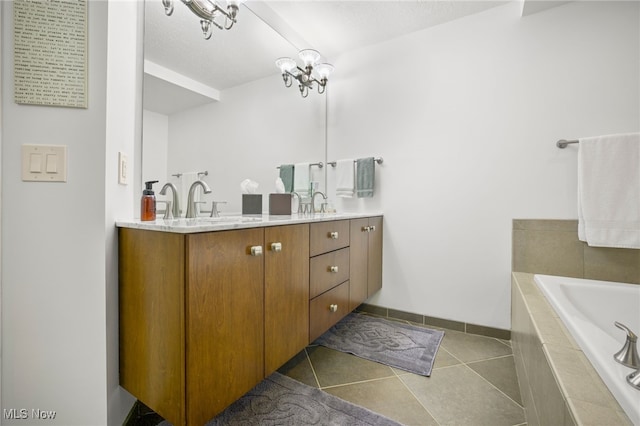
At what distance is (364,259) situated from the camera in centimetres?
204

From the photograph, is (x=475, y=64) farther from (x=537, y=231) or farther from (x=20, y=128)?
(x=20, y=128)

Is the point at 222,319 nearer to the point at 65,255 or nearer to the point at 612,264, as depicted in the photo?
the point at 65,255

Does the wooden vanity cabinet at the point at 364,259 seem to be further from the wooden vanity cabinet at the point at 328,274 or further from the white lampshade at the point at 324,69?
the white lampshade at the point at 324,69

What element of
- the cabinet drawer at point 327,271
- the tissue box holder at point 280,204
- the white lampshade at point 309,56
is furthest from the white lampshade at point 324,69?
the cabinet drawer at point 327,271

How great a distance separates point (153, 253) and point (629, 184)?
2.32 meters

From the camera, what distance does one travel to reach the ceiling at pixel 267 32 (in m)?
1.40

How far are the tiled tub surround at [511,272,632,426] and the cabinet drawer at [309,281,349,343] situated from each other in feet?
3.09

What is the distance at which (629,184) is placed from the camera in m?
1.49

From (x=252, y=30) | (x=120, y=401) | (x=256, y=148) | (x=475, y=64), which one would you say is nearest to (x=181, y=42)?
(x=252, y=30)

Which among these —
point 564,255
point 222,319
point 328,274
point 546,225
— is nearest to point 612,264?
point 564,255

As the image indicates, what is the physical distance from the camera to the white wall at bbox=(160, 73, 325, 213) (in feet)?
5.12

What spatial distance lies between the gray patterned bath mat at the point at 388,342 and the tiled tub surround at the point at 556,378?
0.51 m

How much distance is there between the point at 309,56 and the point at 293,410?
234cm

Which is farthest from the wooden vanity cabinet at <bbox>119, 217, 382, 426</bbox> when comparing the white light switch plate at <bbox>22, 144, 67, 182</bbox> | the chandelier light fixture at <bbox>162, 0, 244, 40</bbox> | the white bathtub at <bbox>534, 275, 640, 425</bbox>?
the chandelier light fixture at <bbox>162, 0, 244, 40</bbox>
